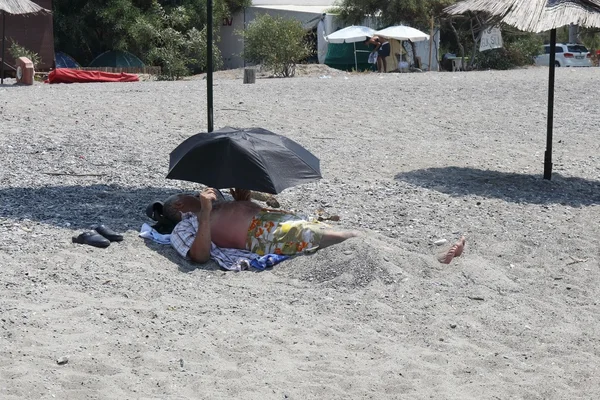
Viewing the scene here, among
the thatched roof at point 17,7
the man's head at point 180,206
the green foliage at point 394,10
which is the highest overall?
the green foliage at point 394,10

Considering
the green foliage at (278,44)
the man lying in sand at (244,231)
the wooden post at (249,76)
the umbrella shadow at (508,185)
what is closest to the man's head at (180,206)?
the man lying in sand at (244,231)

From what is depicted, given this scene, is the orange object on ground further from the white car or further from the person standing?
the white car

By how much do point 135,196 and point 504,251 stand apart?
309 centimetres

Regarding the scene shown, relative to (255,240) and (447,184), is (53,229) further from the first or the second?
(447,184)

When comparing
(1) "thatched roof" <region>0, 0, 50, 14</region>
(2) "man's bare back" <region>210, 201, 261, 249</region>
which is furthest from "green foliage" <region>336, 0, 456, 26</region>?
(2) "man's bare back" <region>210, 201, 261, 249</region>

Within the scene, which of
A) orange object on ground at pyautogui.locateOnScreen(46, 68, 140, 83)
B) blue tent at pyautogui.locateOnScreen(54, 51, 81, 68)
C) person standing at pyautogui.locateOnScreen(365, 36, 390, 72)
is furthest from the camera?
blue tent at pyautogui.locateOnScreen(54, 51, 81, 68)

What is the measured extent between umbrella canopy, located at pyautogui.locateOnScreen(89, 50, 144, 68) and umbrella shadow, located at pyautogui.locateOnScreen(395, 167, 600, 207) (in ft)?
64.8

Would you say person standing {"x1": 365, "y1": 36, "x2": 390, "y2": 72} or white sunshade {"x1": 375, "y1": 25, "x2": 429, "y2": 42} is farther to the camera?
white sunshade {"x1": 375, "y1": 25, "x2": 429, "y2": 42}

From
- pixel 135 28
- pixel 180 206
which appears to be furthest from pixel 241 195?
pixel 135 28

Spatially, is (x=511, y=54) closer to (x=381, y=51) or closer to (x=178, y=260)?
(x=381, y=51)

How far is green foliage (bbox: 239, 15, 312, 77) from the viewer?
23.7m

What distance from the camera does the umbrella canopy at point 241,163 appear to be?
6656 millimetres

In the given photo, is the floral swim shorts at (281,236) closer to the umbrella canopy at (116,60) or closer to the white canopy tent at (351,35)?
the umbrella canopy at (116,60)

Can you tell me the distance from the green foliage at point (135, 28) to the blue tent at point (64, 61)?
2.23 feet
